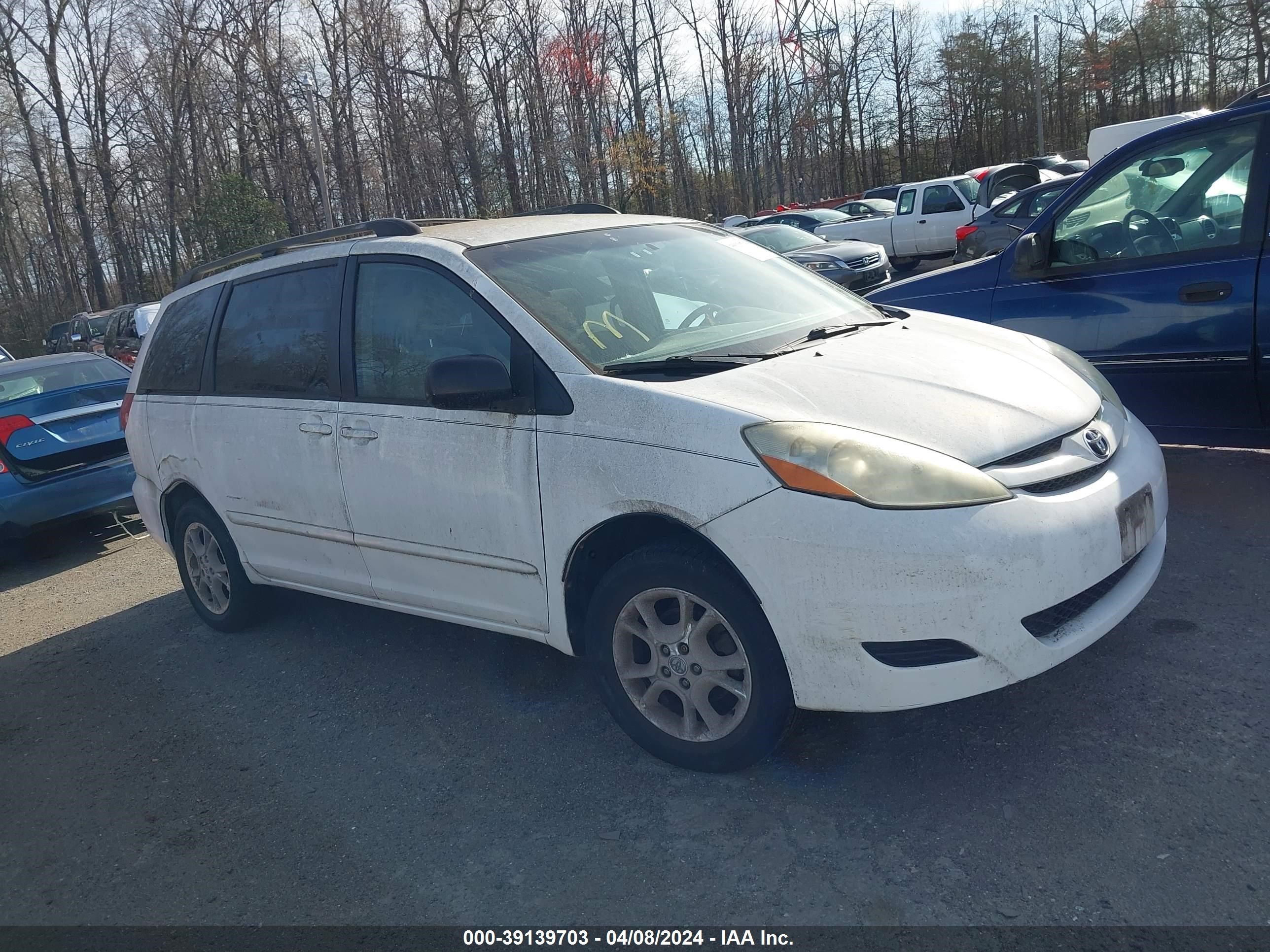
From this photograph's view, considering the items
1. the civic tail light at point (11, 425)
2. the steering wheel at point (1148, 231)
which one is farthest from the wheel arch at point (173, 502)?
the steering wheel at point (1148, 231)

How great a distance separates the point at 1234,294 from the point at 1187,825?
9.57 ft

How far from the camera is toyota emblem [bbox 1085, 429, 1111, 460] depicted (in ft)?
10.2

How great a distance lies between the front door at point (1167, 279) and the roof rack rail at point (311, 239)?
3342mm

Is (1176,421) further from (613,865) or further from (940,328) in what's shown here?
(613,865)

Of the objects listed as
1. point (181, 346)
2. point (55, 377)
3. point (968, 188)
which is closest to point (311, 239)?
point (181, 346)

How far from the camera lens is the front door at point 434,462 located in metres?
3.48

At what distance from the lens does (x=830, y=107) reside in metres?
43.9

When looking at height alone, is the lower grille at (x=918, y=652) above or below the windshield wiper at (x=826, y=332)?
below

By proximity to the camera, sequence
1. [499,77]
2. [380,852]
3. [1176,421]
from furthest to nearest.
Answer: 1. [499,77]
2. [1176,421]
3. [380,852]

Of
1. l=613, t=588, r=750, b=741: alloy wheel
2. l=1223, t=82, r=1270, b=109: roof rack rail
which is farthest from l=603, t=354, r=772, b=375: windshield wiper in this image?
l=1223, t=82, r=1270, b=109: roof rack rail

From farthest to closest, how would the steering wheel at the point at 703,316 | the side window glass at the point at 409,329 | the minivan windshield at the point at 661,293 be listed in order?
the steering wheel at the point at 703,316, the side window glass at the point at 409,329, the minivan windshield at the point at 661,293

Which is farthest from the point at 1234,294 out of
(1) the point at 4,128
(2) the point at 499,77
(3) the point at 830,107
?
(1) the point at 4,128

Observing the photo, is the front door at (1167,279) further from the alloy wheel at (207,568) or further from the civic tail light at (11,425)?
the civic tail light at (11,425)

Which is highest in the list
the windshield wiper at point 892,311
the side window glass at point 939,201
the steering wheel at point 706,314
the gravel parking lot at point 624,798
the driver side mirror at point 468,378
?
the side window glass at point 939,201
